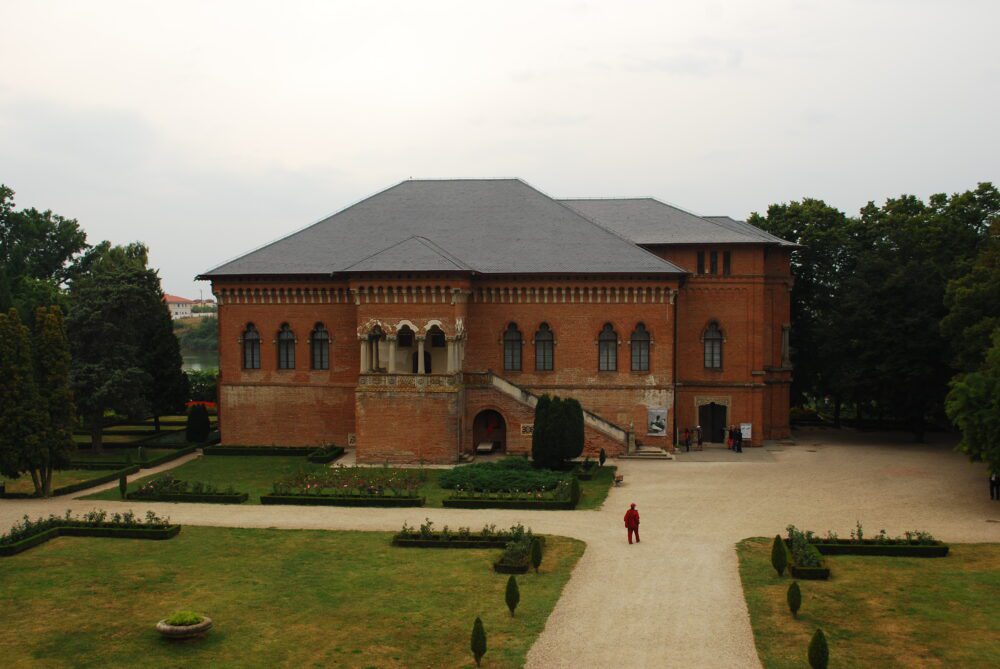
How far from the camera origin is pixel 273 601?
84.7 feet

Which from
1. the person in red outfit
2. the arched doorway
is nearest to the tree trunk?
the arched doorway

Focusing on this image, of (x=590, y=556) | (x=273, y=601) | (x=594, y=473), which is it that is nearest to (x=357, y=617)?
(x=273, y=601)

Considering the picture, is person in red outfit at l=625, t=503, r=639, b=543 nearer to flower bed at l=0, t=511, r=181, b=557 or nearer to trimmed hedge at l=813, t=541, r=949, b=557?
trimmed hedge at l=813, t=541, r=949, b=557

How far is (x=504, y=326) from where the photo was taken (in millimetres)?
51938

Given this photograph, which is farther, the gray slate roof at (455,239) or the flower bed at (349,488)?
the gray slate roof at (455,239)

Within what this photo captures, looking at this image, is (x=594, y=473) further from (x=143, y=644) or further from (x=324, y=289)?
(x=143, y=644)

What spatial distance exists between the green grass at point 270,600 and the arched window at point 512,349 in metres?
20.7

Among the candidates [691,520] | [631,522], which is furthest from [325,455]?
[631,522]

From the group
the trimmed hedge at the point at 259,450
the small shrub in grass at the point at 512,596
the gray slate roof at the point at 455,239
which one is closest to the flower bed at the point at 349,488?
the trimmed hedge at the point at 259,450

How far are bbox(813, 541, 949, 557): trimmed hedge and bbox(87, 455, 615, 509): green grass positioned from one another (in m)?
10.1

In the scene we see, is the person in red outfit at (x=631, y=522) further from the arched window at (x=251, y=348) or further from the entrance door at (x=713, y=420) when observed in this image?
the arched window at (x=251, y=348)

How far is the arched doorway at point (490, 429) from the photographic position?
5097 centimetres

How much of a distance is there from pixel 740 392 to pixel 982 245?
15195mm

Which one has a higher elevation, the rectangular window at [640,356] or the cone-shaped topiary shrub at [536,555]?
the rectangular window at [640,356]
